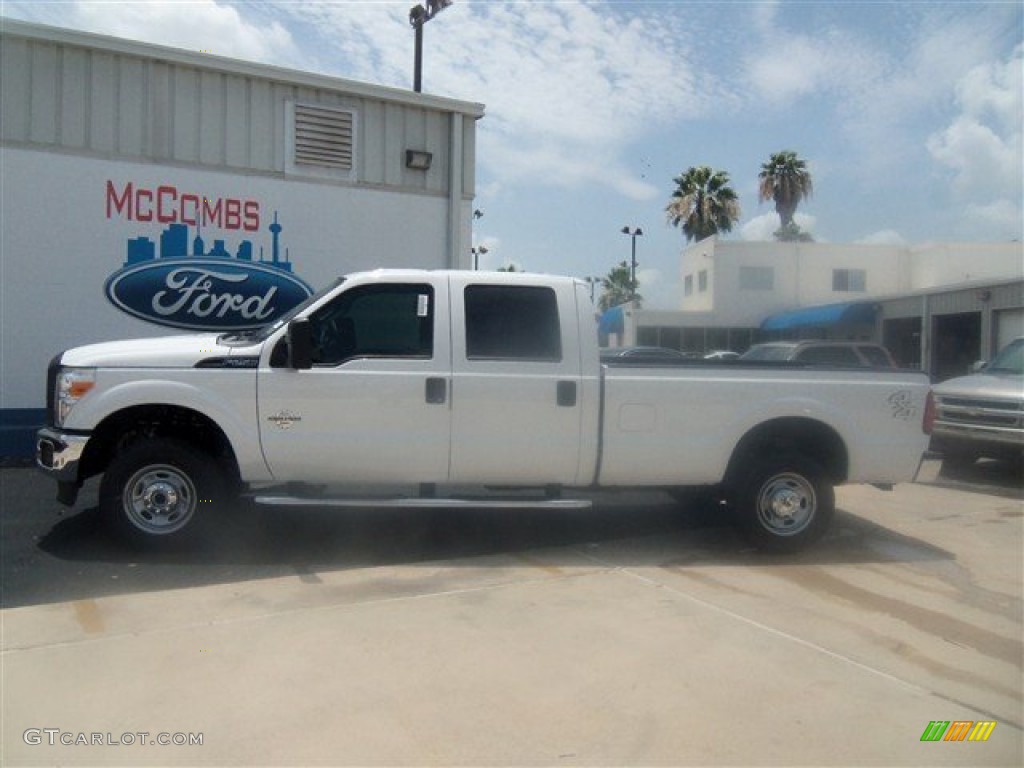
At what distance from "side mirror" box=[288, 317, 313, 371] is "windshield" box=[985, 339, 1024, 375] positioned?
924 cm

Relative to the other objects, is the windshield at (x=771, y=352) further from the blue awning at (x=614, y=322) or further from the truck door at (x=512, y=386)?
the blue awning at (x=614, y=322)

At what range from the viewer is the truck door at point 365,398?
6074 mm

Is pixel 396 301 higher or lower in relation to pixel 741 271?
lower

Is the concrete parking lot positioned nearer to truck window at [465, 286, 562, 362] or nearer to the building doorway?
truck window at [465, 286, 562, 362]

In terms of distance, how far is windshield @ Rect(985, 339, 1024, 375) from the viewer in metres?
11.0

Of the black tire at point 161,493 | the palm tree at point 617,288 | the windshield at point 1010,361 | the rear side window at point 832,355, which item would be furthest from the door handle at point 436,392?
the palm tree at point 617,288

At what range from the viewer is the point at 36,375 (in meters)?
9.58

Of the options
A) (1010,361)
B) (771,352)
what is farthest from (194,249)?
(771,352)

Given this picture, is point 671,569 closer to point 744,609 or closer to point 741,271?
point 744,609

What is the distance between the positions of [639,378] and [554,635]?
2.29 m

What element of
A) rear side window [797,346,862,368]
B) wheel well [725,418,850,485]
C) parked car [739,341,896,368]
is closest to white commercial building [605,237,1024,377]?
parked car [739,341,896,368]

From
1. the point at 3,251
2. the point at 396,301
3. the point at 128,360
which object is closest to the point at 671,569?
the point at 396,301

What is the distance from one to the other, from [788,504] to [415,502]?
2.94 metres

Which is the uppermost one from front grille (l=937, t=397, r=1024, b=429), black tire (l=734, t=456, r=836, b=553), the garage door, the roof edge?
the roof edge
